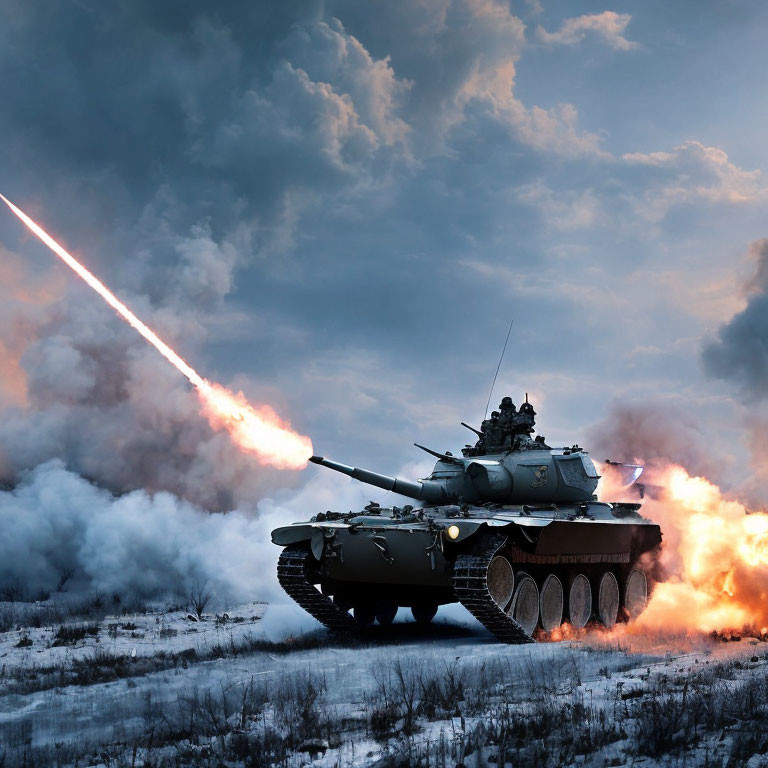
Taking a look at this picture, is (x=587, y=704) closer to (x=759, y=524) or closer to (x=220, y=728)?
(x=220, y=728)

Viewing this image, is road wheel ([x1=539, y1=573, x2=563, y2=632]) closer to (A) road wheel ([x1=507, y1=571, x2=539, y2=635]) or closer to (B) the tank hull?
(B) the tank hull

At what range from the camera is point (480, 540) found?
1662 centimetres

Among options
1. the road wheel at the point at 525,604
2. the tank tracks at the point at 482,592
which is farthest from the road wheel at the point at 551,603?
the tank tracks at the point at 482,592

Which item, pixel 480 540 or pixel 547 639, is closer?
pixel 480 540

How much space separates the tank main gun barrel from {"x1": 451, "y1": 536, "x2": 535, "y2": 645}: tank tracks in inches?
122

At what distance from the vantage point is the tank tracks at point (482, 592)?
15.8 meters

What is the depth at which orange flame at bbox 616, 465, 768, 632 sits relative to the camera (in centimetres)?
1875

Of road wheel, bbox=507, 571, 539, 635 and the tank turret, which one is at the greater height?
the tank turret

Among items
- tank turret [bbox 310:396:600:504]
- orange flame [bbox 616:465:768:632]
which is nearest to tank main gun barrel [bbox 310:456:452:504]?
tank turret [bbox 310:396:600:504]

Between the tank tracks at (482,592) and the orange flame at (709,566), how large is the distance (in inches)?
178

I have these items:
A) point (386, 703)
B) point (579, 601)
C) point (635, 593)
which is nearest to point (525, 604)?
point (579, 601)

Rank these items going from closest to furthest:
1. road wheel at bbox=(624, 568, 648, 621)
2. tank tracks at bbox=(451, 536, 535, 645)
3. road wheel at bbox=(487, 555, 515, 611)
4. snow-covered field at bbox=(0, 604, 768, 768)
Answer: snow-covered field at bbox=(0, 604, 768, 768) < tank tracks at bbox=(451, 536, 535, 645) < road wheel at bbox=(487, 555, 515, 611) < road wheel at bbox=(624, 568, 648, 621)

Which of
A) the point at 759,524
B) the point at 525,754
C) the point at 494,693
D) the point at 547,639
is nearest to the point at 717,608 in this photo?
the point at 759,524

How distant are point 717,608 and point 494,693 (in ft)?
33.7
